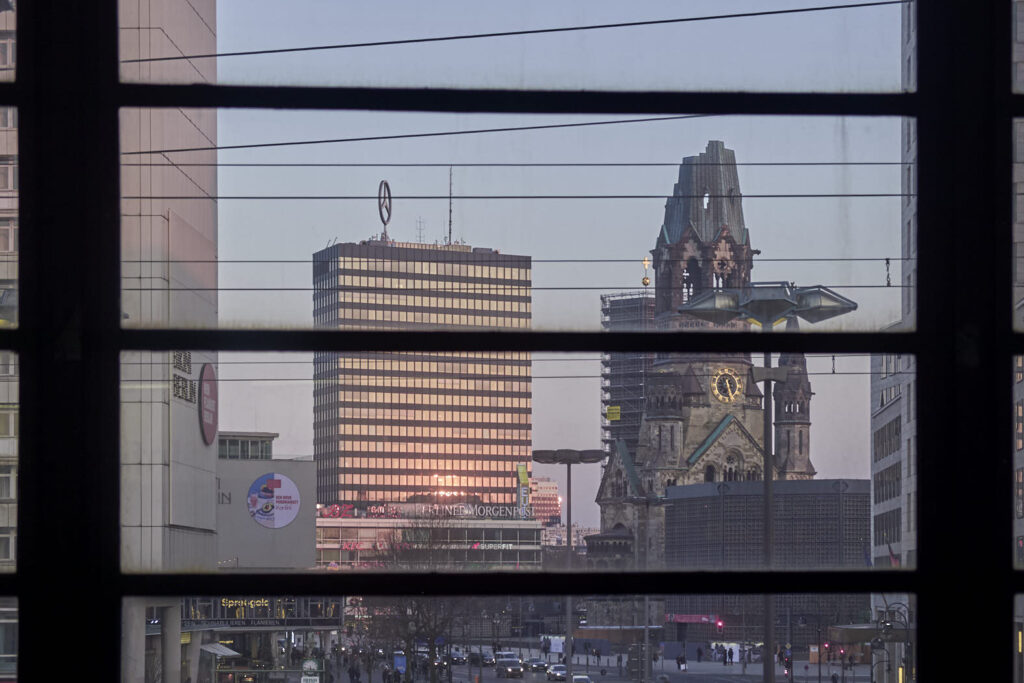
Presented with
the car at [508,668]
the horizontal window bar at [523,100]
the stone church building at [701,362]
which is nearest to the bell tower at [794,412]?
the stone church building at [701,362]

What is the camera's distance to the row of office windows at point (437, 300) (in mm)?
2803

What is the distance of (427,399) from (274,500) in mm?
498

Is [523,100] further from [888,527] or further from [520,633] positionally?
[520,633]

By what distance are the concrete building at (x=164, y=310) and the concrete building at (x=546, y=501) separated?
0.88 m

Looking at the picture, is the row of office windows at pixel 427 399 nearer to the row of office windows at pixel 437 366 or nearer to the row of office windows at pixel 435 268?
the row of office windows at pixel 437 366

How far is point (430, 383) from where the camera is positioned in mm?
3145

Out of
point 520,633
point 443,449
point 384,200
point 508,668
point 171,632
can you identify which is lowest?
point 508,668

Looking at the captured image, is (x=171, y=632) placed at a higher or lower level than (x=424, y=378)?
lower

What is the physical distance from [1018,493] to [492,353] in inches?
45.3

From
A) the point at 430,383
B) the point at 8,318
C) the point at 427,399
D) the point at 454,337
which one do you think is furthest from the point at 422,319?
the point at 8,318

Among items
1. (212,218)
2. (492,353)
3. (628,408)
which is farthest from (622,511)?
(212,218)

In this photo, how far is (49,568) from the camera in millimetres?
2434

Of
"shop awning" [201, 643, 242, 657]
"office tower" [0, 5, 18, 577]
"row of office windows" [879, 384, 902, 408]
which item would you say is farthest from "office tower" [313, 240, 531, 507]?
"row of office windows" [879, 384, 902, 408]

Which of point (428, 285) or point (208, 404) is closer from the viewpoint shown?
point (208, 404)
